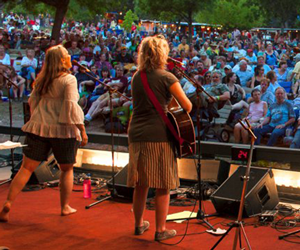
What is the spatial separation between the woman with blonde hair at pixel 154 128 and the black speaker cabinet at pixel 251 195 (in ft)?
3.47

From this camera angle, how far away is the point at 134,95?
473cm

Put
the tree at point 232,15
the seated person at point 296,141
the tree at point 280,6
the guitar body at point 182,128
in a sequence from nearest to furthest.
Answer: the guitar body at point 182,128, the seated person at point 296,141, the tree at point 280,6, the tree at point 232,15

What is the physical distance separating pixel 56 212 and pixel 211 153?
2103mm

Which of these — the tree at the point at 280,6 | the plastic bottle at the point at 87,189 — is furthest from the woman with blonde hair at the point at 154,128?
the tree at the point at 280,6

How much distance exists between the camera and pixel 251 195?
5.61 meters

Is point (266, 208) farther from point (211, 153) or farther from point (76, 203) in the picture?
point (76, 203)

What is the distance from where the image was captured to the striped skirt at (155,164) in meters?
4.68

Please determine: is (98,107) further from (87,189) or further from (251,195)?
(251,195)

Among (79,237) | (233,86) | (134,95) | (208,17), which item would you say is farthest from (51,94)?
(208,17)

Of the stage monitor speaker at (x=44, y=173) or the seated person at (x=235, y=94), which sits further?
the seated person at (x=235, y=94)

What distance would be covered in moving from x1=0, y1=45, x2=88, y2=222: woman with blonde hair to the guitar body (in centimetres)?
109

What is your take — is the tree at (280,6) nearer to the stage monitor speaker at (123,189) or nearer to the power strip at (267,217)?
the stage monitor speaker at (123,189)

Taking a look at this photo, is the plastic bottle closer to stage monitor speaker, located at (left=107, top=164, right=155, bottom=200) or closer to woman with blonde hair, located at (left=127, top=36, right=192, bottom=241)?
stage monitor speaker, located at (left=107, top=164, right=155, bottom=200)

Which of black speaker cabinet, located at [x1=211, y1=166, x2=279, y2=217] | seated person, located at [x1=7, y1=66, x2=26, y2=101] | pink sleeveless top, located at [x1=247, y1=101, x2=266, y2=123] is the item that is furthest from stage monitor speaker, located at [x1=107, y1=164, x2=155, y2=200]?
seated person, located at [x1=7, y1=66, x2=26, y2=101]
